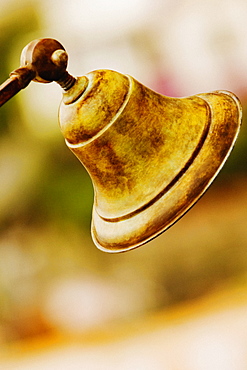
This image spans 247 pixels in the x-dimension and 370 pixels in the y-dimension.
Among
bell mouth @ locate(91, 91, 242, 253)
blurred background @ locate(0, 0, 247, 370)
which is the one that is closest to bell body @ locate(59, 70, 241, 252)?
bell mouth @ locate(91, 91, 242, 253)

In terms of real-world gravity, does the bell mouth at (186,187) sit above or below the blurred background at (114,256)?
below

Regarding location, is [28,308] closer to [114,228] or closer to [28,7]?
[28,7]

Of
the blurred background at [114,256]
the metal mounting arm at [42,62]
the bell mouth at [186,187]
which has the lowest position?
the bell mouth at [186,187]

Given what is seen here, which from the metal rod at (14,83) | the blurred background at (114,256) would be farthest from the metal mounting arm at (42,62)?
the blurred background at (114,256)

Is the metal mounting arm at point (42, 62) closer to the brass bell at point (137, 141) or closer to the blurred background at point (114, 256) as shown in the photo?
the brass bell at point (137, 141)

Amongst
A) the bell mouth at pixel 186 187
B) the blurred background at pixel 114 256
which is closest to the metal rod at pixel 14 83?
the bell mouth at pixel 186 187

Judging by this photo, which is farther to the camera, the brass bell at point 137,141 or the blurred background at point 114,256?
the blurred background at point 114,256

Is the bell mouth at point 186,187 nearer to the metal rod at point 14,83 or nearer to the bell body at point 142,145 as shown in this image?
the bell body at point 142,145
